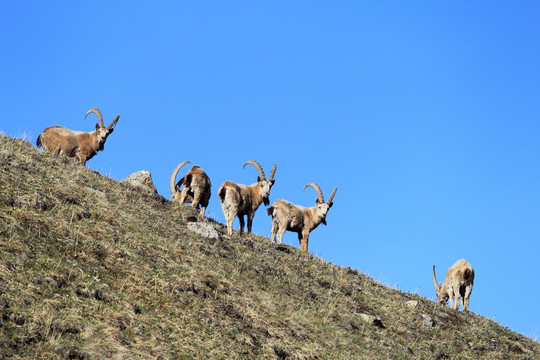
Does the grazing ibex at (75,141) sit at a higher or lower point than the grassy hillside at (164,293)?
higher

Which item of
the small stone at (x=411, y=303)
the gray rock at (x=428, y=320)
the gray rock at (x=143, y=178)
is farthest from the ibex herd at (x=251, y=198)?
the gray rock at (x=428, y=320)

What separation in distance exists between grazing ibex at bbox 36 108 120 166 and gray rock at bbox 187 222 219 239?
7.07 meters

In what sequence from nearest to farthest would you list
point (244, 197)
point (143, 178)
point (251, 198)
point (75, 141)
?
point (244, 197), point (251, 198), point (75, 141), point (143, 178)

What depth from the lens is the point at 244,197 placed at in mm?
23047

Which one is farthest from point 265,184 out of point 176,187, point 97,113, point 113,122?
point 97,113

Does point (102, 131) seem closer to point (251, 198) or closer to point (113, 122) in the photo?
point (113, 122)

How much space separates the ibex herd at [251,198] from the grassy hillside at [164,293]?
1961 mm

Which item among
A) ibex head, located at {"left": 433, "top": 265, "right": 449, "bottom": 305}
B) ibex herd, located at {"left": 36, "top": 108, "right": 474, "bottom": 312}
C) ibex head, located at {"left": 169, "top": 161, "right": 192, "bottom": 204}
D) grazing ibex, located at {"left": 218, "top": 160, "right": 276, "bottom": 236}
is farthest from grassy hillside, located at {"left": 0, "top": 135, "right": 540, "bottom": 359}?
ibex head, located at {"left": 433, "top": 265, "right": 449, "bottom": 305}

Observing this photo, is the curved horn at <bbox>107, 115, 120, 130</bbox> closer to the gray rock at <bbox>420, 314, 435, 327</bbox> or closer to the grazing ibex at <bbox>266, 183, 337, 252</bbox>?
the grazing ibex at <bbox>266, 183, 337, 252</bbox>

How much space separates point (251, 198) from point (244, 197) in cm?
74

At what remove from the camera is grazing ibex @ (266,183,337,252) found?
2741cm

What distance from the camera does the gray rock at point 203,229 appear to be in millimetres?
19828

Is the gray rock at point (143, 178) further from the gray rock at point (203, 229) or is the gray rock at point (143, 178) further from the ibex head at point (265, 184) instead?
the gray rock at point (203, 229)

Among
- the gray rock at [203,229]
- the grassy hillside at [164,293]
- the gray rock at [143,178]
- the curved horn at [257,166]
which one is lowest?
the grassy hillside at [164,293]
